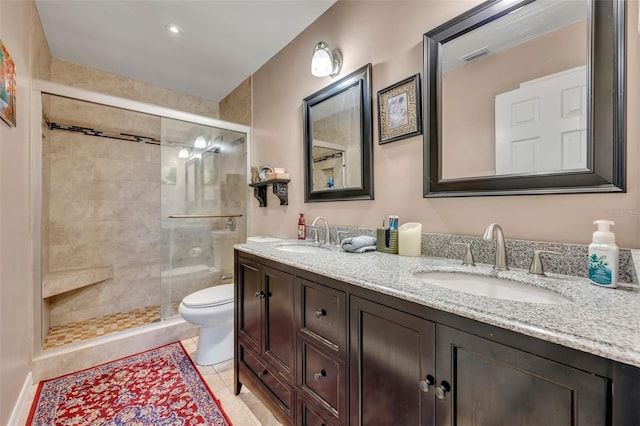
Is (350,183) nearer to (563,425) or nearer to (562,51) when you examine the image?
(562,51)

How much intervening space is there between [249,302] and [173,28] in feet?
6.67

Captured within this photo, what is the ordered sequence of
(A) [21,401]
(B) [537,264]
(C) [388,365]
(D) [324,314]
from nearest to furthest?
(C) [388,365] < (B) [537,264] < (D) [324,314] < (A) [21,401]

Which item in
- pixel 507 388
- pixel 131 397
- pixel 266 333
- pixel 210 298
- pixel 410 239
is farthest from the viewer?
pixel 210 298

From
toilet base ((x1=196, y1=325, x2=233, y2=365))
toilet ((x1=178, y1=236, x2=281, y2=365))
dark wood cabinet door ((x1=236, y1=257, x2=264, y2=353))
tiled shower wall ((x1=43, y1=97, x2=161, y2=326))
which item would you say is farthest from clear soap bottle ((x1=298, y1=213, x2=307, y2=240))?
tiled shower wall ((x1=43, y1=97, x2=161, y2=326))

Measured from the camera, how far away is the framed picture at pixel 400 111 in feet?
4.28

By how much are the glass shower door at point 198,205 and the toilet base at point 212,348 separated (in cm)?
61

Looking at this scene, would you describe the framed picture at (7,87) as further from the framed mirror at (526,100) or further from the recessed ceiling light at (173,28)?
the framed mirror at (526,100)

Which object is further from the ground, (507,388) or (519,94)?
(519,94)

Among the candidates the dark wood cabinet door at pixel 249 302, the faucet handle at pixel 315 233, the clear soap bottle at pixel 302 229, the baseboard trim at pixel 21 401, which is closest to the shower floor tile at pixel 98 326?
the baseboard trim at pixel 21 401

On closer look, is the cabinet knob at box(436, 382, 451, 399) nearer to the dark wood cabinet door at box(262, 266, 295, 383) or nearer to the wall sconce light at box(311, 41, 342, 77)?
the dark wood cabinet door at box(262, 266, 295, 383)

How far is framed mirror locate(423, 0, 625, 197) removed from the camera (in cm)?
84

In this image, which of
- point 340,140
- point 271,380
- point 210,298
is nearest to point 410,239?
point 340,140

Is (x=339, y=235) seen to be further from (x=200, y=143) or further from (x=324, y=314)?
(x=200, y=143)

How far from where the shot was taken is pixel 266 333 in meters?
1.34
